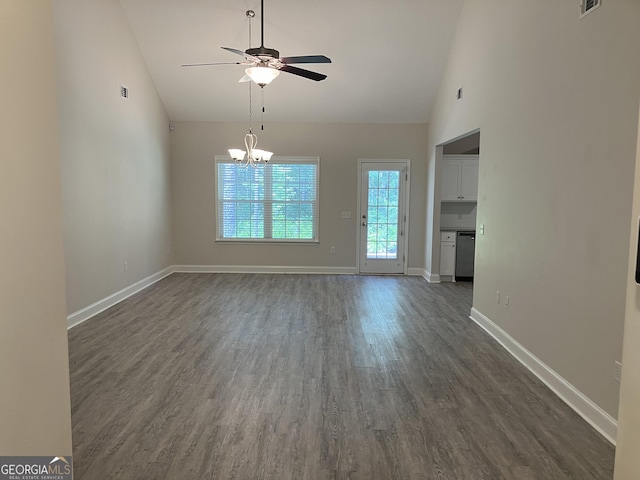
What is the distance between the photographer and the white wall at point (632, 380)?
1.51 m

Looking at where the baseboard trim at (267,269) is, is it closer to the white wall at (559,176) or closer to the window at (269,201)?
the window at (269,201)

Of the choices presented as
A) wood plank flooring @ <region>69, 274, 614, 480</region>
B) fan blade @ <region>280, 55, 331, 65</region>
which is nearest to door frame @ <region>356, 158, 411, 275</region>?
wood plank flooring @ <region>69, 274, 614, 480</region>

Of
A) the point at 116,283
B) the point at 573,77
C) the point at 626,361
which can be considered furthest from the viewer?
the point at 116,283

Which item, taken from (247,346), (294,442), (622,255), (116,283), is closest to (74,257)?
(116,283)

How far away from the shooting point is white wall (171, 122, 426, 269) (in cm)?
777

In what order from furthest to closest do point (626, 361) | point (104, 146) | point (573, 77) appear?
point (104, 146) < point (573, 77) < point (626, 361)

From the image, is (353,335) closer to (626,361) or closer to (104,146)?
(626,361)

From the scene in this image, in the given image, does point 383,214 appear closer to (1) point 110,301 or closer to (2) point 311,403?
(1) point 110,301

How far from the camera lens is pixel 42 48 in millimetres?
1652

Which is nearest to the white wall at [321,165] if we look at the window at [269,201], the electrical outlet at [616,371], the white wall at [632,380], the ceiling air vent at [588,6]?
the window at [269,201]

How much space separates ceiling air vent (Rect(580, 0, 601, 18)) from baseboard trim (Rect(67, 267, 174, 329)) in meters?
5.39

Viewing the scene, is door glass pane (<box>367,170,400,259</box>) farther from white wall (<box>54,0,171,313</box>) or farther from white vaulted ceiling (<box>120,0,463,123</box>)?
white wall (<box>54,0,171,313</box>)

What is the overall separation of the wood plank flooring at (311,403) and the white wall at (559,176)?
0.49 m

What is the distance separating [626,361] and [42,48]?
257 cm
